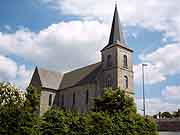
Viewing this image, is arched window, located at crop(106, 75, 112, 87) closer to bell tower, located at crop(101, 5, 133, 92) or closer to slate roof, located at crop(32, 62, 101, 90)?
bell tower, located at crop(101, 5, 133, 92)

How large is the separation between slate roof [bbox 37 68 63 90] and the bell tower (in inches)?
619

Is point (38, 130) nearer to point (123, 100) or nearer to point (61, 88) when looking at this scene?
point (123, 100)

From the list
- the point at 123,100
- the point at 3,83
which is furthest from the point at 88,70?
the point at 3,83

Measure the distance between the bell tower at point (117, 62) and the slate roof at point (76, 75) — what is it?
459cm

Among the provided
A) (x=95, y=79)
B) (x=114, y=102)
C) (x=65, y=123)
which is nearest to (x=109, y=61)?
(x=95, y=79)

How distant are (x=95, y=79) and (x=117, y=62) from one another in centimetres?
545

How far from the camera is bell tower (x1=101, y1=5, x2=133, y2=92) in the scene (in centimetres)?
4844

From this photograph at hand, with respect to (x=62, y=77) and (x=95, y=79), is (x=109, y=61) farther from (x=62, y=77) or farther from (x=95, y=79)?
(x=62, y=77)

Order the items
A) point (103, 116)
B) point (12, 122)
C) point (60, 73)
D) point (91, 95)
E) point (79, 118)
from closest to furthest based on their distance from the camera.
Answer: point (12, 122) < point (79, 118) < point (103, 116) < point (91, 95) < point (60, 73)

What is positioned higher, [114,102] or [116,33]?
[116,33]

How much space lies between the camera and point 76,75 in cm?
6088

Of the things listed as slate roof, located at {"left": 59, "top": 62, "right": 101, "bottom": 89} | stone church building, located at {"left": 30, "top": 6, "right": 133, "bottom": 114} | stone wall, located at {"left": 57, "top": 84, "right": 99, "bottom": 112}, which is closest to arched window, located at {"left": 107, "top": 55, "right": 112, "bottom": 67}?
stone church building, located at {"left": 30, "top": 6, "right": 133, "bottom": 114}

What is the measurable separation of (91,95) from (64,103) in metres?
11.4

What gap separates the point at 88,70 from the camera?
5772cm
